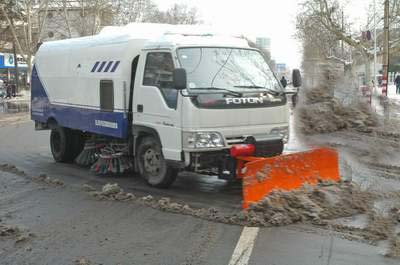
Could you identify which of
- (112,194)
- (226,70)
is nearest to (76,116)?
(112,194)

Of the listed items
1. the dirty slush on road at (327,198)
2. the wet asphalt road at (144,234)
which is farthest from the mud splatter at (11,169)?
the wet asphalt road at (144,234)

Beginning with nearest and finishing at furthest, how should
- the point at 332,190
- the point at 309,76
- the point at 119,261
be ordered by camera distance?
the point at 119,261 → the point at 332,190 → the point at 309,76

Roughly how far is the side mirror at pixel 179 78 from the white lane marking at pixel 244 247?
8.02ft

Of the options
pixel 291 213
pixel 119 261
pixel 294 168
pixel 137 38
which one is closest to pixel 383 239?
pixel 291 213

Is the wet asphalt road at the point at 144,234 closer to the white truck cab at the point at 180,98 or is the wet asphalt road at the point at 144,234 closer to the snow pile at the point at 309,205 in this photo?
the snow pile at the point at 309,205

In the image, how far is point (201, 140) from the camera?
830 centimetres

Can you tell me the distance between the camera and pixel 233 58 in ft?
30.0

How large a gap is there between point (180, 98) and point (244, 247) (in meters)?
2.99

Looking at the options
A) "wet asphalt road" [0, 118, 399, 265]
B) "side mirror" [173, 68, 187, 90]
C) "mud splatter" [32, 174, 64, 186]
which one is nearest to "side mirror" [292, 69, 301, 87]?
"wet asphalt road" [0, 118, 399, 265]

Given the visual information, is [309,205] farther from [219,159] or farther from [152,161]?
[152,161]

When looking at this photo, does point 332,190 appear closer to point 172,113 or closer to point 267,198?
point 267,198

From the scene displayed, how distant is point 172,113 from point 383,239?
368cm

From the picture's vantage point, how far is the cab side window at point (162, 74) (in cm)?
867

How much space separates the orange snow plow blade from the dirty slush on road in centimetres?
14
